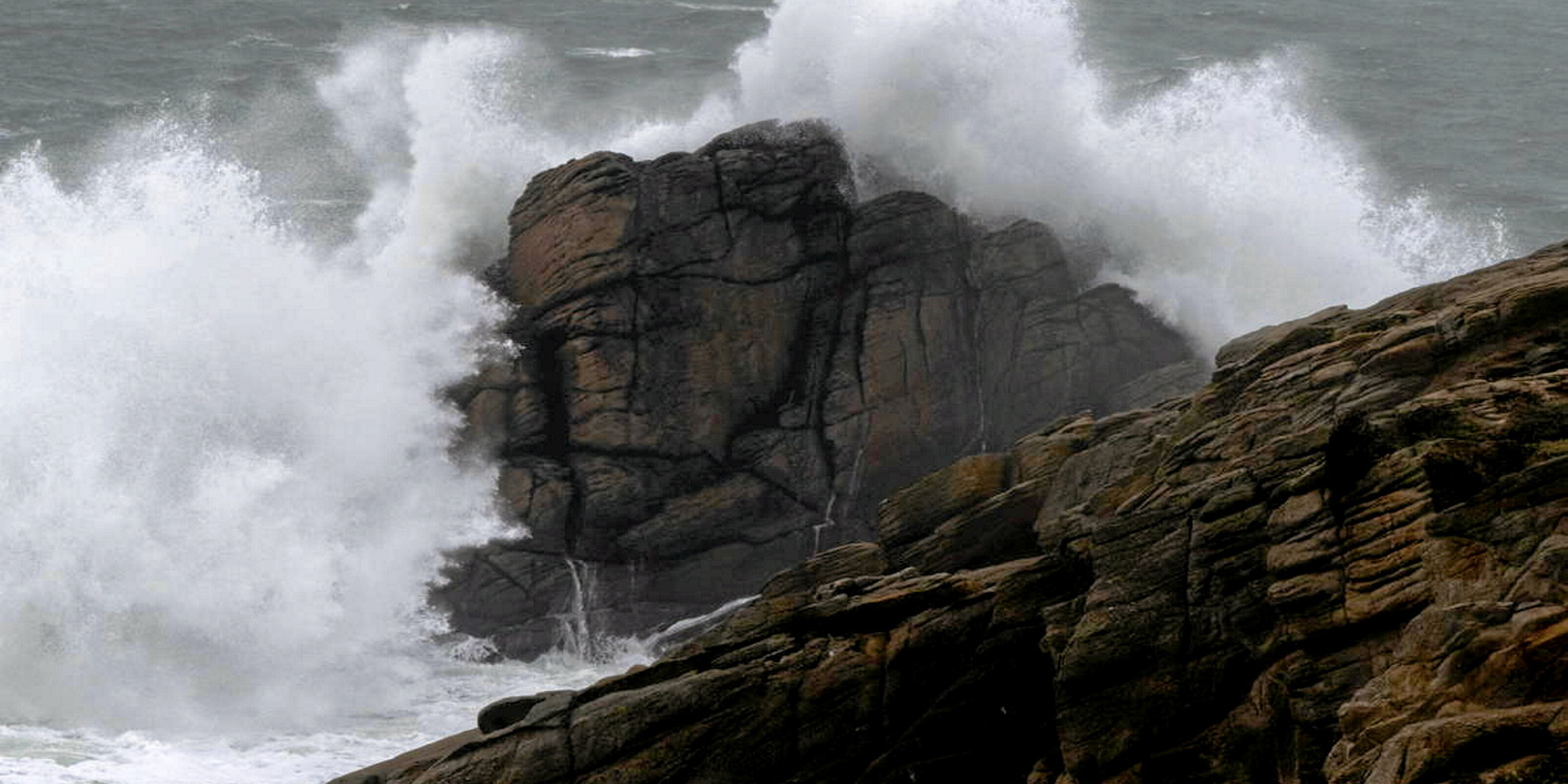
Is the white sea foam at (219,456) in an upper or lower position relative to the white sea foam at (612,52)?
lower

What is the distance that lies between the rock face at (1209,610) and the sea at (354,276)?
6.31m

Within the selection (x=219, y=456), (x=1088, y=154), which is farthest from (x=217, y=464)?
(x=1088, y=154)

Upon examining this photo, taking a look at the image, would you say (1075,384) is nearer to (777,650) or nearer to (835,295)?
(835,295)

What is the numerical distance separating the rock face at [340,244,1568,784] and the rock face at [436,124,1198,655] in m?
6.60

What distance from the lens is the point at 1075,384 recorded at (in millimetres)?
31812

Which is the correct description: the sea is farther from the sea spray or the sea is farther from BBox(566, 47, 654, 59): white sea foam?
BBox(566, 47, 654, 59): white sea foam

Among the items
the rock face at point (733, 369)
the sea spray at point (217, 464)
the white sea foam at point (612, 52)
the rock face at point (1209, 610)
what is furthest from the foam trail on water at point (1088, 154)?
the white sea foam at point (612, 52)

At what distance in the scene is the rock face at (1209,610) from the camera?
13.9 meters

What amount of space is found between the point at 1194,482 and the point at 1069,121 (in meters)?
20.9

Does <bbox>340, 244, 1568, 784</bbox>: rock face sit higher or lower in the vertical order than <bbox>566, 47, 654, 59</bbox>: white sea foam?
lower

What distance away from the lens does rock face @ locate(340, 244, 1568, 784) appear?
13867mm

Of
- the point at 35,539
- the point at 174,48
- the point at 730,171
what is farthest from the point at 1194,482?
the point at 174,48

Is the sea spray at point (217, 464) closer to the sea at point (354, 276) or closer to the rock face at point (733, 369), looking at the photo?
the sea at point (354, 276)

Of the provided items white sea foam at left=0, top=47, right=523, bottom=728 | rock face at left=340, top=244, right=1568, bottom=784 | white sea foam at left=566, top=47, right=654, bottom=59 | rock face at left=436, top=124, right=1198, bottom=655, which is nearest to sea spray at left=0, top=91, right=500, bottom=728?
white sea foam at left=0, top=47, right=523, bottom=728
